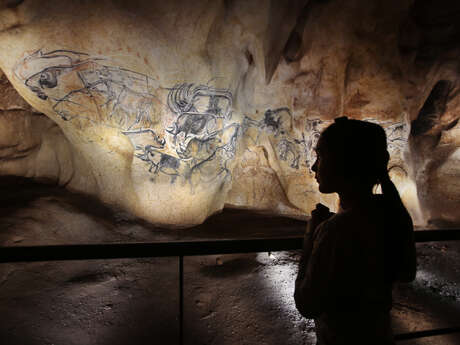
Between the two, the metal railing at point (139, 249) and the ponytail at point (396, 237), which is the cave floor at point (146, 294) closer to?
the metal railing at point (139, 249)

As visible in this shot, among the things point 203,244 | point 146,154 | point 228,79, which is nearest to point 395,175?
point 228,79

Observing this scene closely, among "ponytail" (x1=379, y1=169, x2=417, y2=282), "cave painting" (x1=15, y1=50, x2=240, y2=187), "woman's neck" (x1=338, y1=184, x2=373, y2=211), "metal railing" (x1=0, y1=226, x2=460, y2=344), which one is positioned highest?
"cave painting" (x1=15, y1=50, x2=240, y2=187)

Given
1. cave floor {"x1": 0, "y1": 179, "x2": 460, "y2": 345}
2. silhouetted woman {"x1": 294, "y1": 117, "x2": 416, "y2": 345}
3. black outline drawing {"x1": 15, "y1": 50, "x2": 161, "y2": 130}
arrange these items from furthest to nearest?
black outline drawing {"x1": 15, "y1": 50, "x2": 161, "y2": 130} < cave floor {"x1": 0, "y1": 179, "x2": 460, "y2": 345} < silhouetted woman {"x1": 294, "y1": 117, "x2": 416, "y2": 345}

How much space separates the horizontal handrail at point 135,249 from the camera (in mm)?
1171

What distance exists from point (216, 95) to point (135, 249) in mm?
5391

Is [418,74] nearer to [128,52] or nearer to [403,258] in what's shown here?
[128,52]

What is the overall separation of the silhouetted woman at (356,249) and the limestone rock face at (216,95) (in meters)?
5.06

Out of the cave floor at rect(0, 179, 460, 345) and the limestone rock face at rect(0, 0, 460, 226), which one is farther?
the limestone rock face at rect(0, 0, 460, 226)

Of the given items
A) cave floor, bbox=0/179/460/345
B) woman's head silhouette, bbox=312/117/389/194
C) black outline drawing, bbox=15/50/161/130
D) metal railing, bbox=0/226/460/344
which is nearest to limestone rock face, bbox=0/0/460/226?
black outline drawing, bbox=15/50/161/130

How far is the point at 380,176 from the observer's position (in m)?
1.12

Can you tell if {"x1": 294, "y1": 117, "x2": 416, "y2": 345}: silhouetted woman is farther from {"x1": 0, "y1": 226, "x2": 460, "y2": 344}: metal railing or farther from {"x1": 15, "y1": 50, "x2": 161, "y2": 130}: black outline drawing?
{"x1": 15, "y1": 50, "x2": 161, "y2": 130}: black outline drawing

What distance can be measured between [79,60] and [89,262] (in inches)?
145

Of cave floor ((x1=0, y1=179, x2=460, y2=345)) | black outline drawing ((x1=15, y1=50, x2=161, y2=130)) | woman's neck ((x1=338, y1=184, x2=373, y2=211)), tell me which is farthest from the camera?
black outline drawing ((x1=15, y1=50, x2=161, y2=130))

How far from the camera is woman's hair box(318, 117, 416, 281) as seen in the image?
109 cm
